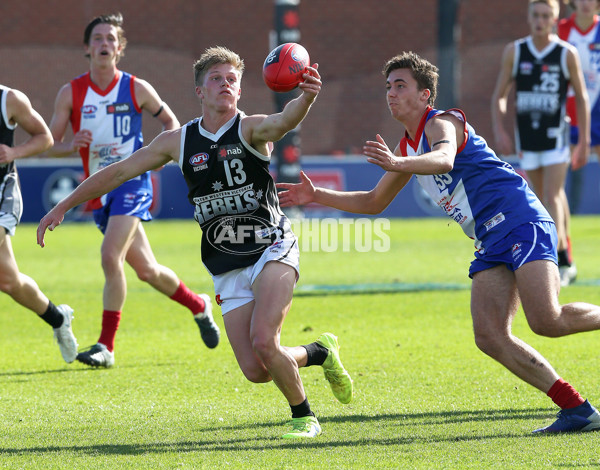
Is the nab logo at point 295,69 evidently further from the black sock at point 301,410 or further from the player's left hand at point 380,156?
the black sock at point 301,410

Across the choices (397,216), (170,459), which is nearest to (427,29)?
(397,216)

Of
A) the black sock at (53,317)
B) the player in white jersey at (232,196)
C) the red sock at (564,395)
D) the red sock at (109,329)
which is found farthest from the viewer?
the red sock at (109,329)

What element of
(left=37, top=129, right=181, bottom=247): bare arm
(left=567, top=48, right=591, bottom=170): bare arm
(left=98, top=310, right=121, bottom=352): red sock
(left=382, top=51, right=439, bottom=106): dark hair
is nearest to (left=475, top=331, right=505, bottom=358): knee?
(left=382, top=51, right=439, bottom=106): dark hair

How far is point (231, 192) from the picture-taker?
5.38 metres

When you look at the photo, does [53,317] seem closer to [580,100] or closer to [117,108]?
[117,108]

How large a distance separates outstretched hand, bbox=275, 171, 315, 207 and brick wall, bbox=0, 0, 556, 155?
2210 cm

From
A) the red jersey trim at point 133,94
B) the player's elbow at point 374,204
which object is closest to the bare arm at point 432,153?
the player's elbow at point 374,204

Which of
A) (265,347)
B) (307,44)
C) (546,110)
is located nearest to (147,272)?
(265,347)

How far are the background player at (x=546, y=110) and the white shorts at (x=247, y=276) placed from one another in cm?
512

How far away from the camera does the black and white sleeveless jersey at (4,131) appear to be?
686 cm

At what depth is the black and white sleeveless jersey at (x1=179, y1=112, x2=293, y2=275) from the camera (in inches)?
211

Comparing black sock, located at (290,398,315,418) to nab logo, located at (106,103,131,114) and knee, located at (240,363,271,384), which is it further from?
nab logo, located at (106,103,131,114)

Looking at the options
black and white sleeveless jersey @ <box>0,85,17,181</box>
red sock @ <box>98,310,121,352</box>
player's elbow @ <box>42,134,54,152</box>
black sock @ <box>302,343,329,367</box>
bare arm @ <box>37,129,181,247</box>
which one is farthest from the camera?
red sock @ <box>98,310,121,352</box>

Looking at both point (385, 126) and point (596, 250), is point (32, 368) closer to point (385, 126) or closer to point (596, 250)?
point (596, 250)
